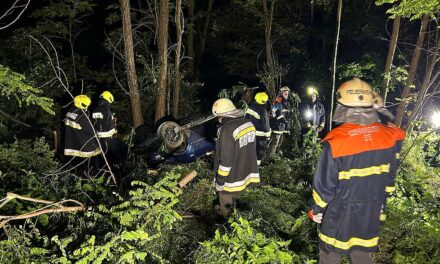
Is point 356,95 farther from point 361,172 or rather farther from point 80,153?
point 80,153

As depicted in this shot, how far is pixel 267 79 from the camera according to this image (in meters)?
10.6

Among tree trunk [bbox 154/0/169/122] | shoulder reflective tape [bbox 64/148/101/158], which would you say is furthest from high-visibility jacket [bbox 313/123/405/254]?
shoulder reflective tape [bbox 64/148/101/158]

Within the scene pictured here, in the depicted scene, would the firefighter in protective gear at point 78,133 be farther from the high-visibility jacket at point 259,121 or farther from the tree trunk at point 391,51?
the tree trunk at point 391,51

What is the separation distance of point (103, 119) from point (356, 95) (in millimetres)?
5164

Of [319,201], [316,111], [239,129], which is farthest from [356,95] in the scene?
[316,111]

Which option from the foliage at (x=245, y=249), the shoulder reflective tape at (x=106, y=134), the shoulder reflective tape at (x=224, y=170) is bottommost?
the foliage at (x=245, y=249)

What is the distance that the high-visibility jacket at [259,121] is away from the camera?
6.88 metres

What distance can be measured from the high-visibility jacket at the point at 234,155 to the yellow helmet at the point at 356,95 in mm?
1677

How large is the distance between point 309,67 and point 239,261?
500 inches

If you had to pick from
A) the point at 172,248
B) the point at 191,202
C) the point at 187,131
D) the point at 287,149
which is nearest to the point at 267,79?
the point at 287,149

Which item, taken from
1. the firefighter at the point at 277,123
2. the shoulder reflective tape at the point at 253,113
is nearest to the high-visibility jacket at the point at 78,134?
the shoulder reflective tape at the point at 253,113

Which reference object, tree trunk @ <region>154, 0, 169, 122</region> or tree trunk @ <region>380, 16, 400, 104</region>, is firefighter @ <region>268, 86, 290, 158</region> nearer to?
tree trunk @ <region>380, 16, 400, 104</region>

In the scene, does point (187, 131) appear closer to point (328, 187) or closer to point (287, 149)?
point (287, 149)

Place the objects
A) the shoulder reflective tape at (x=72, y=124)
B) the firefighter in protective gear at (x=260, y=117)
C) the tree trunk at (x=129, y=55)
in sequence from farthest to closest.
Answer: the firefighter in protective gear at (x=260, y=117) < the tree trunk at (x=129, y=55) < the shoulder reflective tape at (x=72, y=124)
